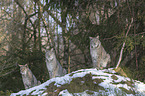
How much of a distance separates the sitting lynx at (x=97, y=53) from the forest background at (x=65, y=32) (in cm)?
94

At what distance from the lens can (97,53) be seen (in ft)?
11.5

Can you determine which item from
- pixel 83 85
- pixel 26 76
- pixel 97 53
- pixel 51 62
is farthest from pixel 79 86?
pixel 26 76

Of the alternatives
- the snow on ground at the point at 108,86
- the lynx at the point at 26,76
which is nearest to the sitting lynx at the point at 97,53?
the snow on ground at the point at 108,86

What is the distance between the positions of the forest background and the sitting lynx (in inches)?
37.1

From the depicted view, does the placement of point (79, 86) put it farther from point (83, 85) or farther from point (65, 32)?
point (65, 32)

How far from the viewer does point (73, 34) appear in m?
5.44

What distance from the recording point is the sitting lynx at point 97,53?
Answer: 3.46 m

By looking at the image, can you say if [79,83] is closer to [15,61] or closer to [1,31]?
[15,61]

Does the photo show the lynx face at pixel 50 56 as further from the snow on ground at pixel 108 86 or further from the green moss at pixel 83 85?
the green moss at pixel 83 85

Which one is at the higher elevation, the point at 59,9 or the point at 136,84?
the point at 59,9

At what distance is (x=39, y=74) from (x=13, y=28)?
8.52 feet

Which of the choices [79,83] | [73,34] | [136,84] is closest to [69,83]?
[79,83]

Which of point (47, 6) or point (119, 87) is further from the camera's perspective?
point (47, 6)

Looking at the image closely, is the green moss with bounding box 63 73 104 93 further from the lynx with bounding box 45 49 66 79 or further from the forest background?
the forest background
